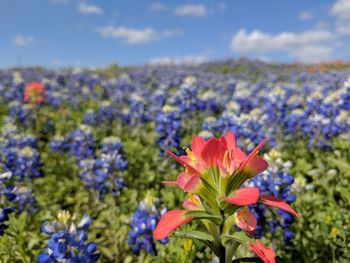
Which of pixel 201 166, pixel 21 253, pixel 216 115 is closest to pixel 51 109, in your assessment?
pixel 216 115

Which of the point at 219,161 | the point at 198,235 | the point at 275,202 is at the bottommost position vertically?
the point at 198,235

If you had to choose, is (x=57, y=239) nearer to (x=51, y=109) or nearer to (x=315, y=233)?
(x=315, y=233)

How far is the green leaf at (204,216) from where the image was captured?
3.99 ft

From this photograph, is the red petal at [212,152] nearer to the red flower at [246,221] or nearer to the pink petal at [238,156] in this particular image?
the pink petal at [238,156]

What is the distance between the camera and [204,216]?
1.24 m

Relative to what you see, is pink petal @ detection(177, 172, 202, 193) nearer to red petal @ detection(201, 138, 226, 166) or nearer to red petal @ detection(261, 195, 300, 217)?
red petal @ detection(201, 138, 226, 166)

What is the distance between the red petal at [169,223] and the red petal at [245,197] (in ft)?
0.45

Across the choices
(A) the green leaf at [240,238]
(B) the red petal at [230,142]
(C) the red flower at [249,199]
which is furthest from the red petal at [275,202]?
(B) the red petal at [230,142]

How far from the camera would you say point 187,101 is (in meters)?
6.86

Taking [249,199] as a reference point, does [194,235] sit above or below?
below

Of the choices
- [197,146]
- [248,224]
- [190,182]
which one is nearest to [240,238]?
[248,224]

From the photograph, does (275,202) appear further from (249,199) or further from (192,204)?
(192,204)

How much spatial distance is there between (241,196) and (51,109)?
9.93 meters

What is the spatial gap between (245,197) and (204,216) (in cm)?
15
